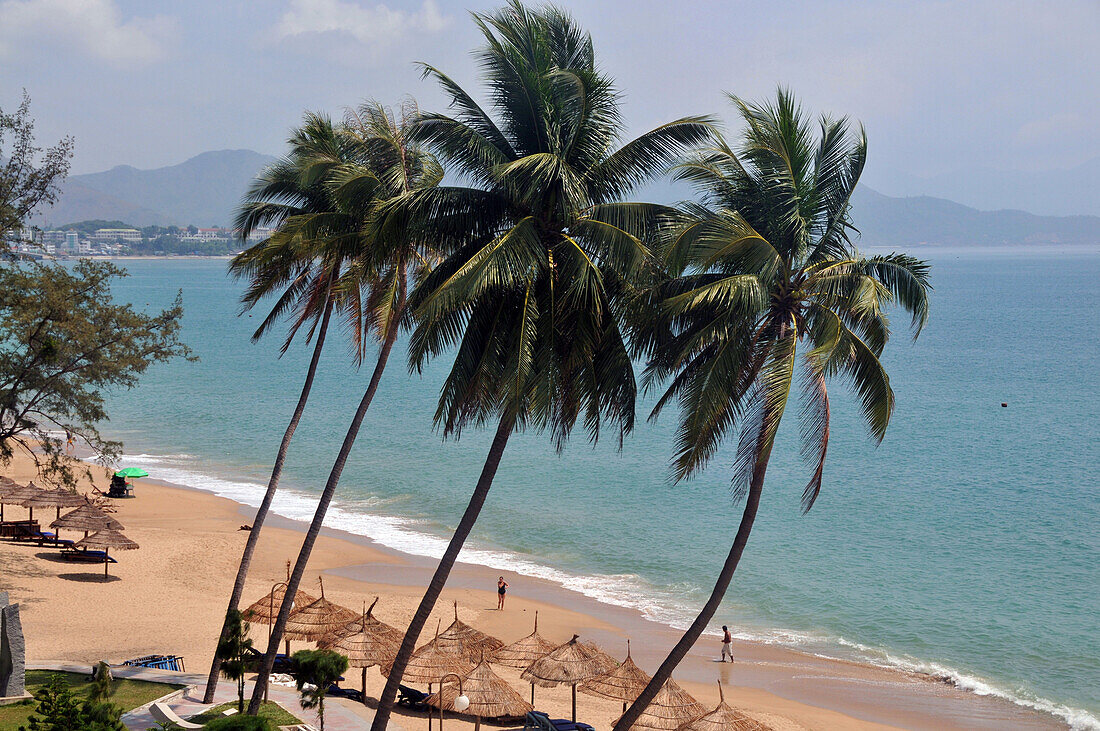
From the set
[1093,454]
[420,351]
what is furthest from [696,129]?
[1093,454]

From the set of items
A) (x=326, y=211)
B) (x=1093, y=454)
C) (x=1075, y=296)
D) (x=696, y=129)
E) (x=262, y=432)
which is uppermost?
(x=1075, y=296)

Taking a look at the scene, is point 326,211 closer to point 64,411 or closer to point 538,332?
point 538,332

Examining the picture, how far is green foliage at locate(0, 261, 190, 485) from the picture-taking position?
21156 mm

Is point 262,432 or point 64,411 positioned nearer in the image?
point 64,411

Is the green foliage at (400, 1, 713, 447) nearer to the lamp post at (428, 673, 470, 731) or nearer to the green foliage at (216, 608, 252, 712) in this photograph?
the lamp post at (428, 673, 470, 731)

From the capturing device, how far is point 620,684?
1855cm

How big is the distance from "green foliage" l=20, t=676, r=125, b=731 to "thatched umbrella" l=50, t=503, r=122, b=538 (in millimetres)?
17555

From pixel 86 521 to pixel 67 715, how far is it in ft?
61.8

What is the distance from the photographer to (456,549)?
40.3 ft

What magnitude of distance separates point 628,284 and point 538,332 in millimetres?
1183

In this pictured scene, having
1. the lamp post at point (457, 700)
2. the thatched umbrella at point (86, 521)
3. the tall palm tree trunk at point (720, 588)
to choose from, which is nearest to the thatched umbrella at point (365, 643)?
the lamp post at point (457, 700)

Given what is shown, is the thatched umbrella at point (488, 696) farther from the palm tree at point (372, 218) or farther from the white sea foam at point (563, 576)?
the white sea foam at point (563, 576)

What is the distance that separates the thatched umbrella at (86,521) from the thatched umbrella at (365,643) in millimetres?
11394

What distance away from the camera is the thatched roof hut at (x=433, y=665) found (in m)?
18.4
